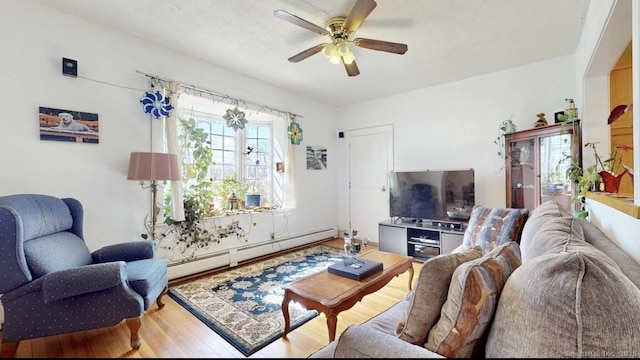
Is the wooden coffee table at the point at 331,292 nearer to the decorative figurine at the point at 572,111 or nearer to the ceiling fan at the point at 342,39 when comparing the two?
the ceiling fan at the point at 342,39

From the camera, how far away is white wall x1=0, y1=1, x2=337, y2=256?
212cm

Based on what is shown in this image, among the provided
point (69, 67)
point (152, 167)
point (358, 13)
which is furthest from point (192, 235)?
point (358, 13)

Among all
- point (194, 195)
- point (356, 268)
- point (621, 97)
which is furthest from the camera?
point (194, 195)

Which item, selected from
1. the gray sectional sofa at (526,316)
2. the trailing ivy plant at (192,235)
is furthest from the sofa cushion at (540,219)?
the trailing ivy plant at (192,235)

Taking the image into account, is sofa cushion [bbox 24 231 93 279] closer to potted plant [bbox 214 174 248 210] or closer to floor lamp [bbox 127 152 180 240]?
floor lamp [bbox 127 152 180 240]

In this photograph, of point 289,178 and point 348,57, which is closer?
point 348,57

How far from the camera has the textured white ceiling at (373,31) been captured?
2201 mm

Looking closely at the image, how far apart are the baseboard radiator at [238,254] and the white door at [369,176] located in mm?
754

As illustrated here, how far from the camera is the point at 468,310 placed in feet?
2.80

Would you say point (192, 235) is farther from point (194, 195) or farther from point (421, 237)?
point (421, 237)

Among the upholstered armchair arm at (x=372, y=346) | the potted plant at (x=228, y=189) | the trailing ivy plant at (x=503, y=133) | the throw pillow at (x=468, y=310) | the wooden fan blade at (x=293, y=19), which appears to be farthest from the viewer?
the potted plant at (x=228, y=189)

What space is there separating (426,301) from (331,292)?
909mm

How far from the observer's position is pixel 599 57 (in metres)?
2.12

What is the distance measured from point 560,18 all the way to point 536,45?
48 cm
